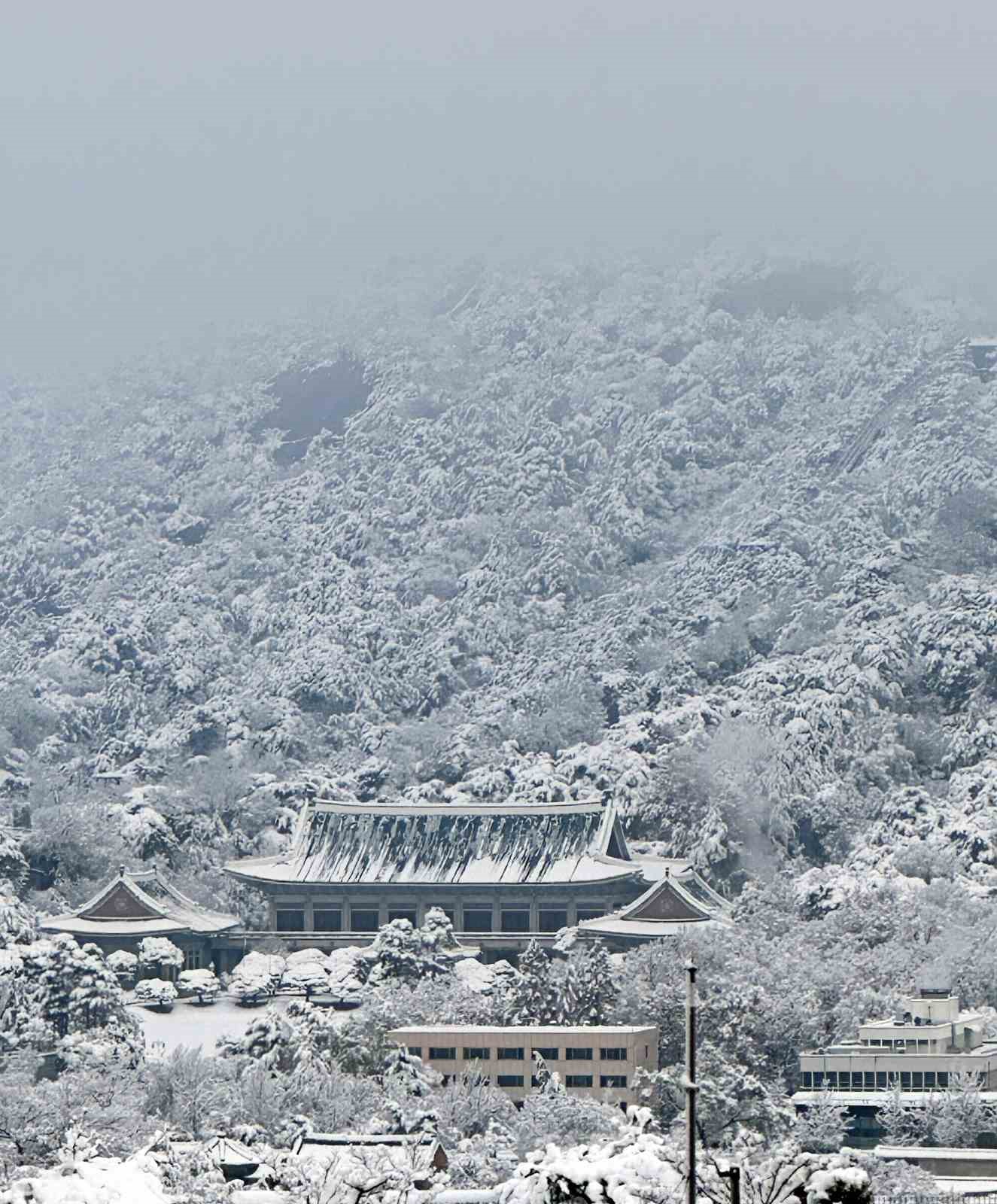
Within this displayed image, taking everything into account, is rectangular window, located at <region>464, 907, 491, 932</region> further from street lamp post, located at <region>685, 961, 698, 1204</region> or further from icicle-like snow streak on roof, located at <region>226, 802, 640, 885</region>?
street lamp post, located at <region>685, 961, 698, 1204</region>

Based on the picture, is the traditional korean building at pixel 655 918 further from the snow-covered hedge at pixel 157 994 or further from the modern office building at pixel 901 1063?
the modern office building at pixel 901 1063

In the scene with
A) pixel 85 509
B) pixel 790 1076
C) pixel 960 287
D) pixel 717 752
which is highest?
pixel 960 287

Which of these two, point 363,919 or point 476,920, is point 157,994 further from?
point 476,920

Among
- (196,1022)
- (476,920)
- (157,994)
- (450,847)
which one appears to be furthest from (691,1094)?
(450,847)

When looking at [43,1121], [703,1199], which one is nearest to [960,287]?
[43,1121]

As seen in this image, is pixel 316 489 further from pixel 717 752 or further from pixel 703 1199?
pixel 703 1199

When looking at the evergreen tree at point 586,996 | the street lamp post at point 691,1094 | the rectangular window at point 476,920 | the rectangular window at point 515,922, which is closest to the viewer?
the street lamp post at point 691,1094

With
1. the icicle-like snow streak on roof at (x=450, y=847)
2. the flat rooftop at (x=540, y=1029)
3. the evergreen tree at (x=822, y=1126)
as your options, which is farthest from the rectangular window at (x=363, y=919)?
the evergreen tree at (x=822, y=1126)
